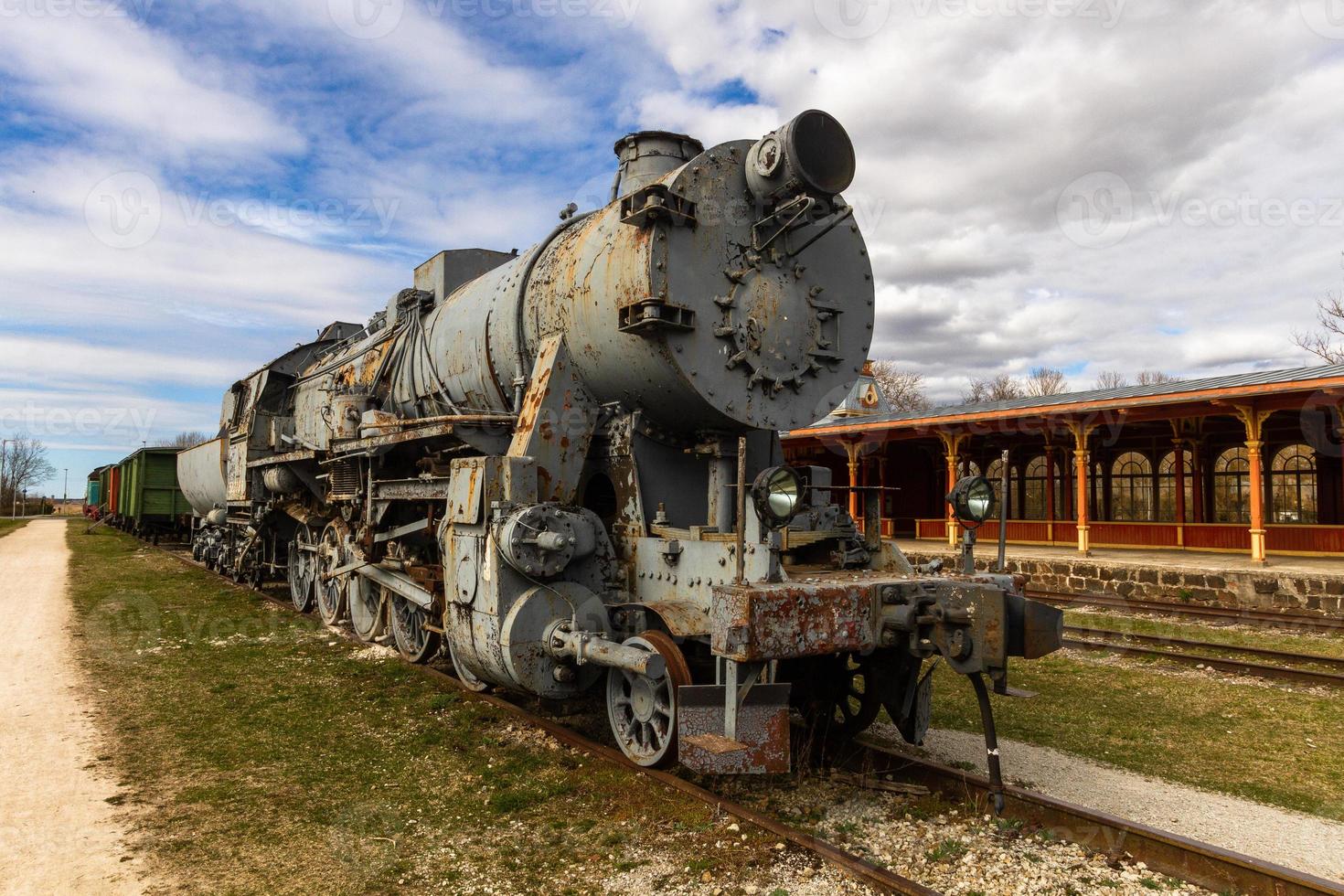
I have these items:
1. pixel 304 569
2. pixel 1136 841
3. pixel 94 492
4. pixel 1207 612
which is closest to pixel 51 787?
pixel 1136 841

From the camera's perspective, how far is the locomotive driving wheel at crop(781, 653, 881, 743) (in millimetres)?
5398

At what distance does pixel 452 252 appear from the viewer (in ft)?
29.9

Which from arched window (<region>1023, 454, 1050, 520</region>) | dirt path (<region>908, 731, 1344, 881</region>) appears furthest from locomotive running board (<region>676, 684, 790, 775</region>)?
arched window (<region>1023, 454, 1050, 520</region>)

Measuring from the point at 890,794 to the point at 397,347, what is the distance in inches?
270

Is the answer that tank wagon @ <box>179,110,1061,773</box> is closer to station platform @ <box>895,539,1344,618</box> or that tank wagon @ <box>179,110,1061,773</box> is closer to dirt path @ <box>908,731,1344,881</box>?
dirt path @ <box>908,731,1344,881</box>

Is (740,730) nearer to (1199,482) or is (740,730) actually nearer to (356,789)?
(356,789)

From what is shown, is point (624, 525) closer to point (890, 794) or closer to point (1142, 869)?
point (890, 794)

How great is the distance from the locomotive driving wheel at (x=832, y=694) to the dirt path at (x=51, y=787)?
3830 mm

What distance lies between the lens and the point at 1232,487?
1986 centimetres

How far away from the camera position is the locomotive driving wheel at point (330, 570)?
973cm

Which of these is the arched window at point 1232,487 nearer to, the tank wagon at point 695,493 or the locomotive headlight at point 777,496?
the tank wagon at point 695,493

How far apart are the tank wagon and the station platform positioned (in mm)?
7463

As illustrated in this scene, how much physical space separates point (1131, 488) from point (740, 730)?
20.9 metres

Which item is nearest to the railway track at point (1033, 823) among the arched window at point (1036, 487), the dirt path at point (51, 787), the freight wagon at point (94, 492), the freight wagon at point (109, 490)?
the dirt path at point (51, 787)
